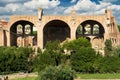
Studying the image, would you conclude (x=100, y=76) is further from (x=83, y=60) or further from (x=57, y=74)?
(x=57, y=74)

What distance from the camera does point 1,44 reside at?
63.2m

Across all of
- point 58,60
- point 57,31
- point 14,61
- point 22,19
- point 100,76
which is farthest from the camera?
point 57,31

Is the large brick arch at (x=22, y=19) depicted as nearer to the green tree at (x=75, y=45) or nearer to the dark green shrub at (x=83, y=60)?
the green tree at (x=75, y=45)

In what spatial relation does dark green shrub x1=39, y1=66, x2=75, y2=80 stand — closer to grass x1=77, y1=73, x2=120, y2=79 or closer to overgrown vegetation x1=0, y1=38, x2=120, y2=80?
grass x1=77, y1=73, x2=120, y2=79

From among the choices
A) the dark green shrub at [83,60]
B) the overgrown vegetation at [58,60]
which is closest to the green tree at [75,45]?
the overgrown vegetation at [58,60]

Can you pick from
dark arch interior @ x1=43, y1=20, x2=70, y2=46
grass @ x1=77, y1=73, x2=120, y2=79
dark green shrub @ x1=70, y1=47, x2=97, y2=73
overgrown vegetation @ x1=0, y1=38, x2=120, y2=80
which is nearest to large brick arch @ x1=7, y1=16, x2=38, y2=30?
dark arch interior @ x1=43, y1=20, x2=70, y2=46

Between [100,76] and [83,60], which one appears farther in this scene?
[83,60]

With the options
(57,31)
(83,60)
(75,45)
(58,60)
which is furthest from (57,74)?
(57,31)

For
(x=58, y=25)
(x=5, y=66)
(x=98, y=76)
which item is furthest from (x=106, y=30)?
(x=5, y=66)

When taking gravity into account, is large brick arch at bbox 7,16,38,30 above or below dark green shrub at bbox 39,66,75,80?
above

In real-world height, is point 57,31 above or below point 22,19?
below

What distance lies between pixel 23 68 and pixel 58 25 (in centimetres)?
1967

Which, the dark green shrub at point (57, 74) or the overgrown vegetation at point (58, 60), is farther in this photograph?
the overgrown vegetation at point (58, 60)

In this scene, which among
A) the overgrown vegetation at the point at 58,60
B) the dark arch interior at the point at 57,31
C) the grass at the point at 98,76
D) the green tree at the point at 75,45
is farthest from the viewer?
the dark arch interior at the point at 57,31
